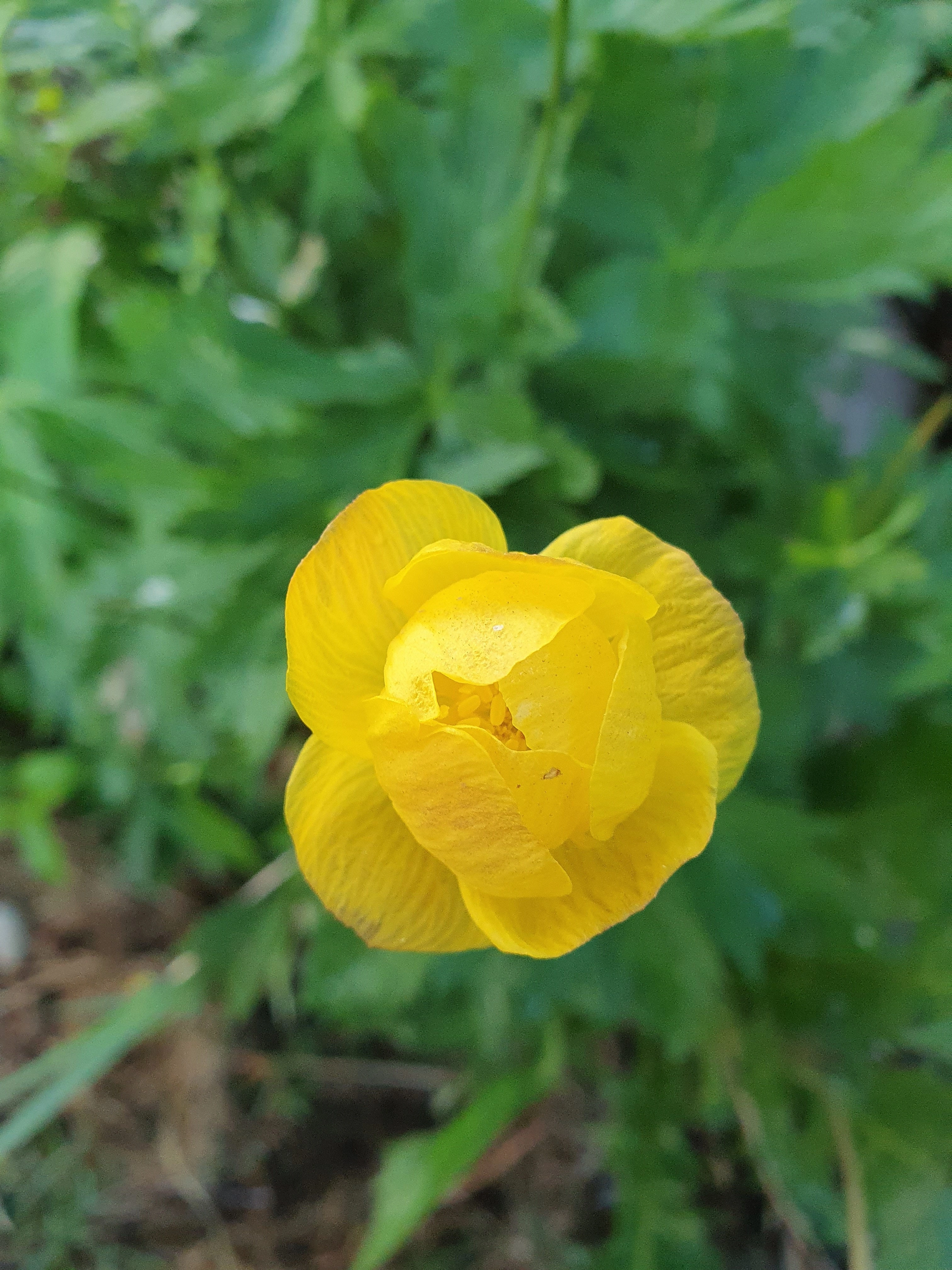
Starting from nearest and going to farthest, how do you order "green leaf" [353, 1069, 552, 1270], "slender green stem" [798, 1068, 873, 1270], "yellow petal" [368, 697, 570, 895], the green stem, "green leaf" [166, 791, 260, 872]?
"yellow petal" [368, 697, 570, 895]
the green stem
"slender green stem" [798, 1068, 873, 1270]
"green leaf" [353, 1069, 552, 1270]
"green leaf" [166, 791, 260, 872]

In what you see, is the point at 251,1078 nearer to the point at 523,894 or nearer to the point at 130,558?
the point at 130,558

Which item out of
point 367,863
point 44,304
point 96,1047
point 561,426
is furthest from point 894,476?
point 96,1047

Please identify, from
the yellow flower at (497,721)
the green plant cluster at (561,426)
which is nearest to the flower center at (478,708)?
the yellow flower at (497,721)

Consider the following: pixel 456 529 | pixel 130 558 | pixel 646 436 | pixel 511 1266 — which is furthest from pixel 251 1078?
pixel 456 529

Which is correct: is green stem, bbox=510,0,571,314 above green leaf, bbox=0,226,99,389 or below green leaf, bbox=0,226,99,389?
above

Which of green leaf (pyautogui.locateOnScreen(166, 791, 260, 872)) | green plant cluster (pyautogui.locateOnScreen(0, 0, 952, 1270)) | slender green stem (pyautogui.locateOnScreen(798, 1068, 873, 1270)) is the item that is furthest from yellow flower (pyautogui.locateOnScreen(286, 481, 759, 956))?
green leaf (pyautogui.locateOnScreen(166, 791, 260, 872))

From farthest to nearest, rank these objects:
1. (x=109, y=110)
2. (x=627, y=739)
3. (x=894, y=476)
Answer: (x=894, y=476) < (x=109, y=110) < (x=627, y=739)

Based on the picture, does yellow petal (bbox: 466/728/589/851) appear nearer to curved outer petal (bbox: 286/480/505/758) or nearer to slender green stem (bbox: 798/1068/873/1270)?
curved outer petal (bbox: 286/480/505/758)

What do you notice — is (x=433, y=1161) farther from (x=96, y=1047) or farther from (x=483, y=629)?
(x=483, y=629)
